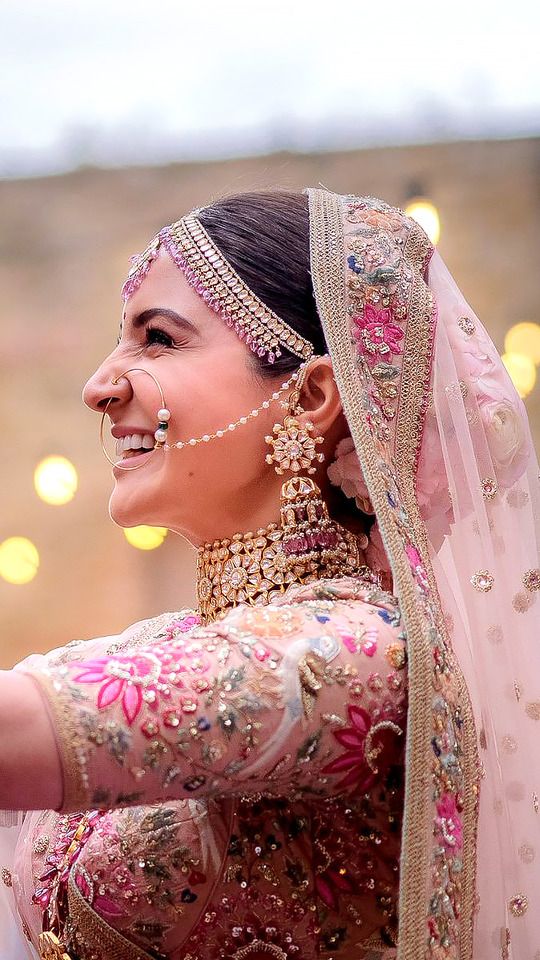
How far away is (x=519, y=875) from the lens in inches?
56.7

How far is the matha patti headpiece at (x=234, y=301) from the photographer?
1.62 m

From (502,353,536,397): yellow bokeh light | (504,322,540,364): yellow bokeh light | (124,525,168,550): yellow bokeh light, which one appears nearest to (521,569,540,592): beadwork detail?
(502,353,536,397): yellow bokeh light

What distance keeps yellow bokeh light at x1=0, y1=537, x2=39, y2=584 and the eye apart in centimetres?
232

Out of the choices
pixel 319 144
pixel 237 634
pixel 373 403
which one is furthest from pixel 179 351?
pixel 319 144

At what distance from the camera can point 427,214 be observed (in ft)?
12.0

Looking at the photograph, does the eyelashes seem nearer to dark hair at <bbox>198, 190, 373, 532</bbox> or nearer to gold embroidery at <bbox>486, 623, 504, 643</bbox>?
dark hair at <bbox>198, 190, 373, 532</bbox>

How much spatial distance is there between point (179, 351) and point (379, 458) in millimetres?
359

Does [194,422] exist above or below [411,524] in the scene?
above

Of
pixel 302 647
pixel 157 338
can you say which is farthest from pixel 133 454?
pixel 302 647

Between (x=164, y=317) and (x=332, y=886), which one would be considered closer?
(x=332, y=886)

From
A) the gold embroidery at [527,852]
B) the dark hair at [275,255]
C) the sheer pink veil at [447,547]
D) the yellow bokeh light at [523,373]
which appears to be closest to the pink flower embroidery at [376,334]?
the sheer pink veil at [447,547]

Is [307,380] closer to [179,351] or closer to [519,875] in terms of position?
[179,351]

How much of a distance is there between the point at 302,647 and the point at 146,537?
258cm

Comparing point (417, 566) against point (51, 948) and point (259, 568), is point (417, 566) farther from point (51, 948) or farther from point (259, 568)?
point (51, 948)
